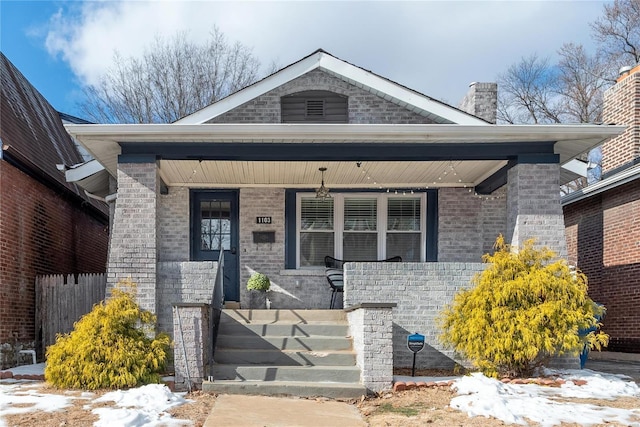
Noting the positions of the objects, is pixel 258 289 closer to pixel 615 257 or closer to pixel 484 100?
pixel 484 100

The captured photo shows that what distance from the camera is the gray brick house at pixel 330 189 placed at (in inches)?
300

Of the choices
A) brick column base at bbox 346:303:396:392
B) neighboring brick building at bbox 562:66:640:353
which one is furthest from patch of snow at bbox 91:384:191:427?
neighboring brick building at bbox 562:66:640:353

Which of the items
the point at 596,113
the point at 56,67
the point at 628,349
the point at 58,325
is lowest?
the point at 628,349

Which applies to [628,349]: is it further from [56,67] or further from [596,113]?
[56,67]

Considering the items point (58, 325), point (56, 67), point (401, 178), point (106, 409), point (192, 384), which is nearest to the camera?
point (106, 409)

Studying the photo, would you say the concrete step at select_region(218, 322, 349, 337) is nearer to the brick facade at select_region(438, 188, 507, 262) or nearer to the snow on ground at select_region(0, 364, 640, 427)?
the snow on ground at select_region(0, 364, 640, 427)

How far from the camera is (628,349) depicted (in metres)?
10.4

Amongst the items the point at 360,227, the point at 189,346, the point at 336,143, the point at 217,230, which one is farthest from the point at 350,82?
the point at 189,346

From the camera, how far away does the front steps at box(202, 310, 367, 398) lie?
6.45 meters

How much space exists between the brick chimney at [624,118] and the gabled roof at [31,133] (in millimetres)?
11828

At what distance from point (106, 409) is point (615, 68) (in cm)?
2167

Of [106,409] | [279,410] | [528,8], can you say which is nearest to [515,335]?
[279,410]

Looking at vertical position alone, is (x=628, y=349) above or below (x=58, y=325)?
below

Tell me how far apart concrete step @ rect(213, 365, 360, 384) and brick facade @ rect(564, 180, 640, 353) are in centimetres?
670
